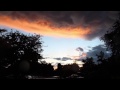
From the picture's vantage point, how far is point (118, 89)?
5.32 ft

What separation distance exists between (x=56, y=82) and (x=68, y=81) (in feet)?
0.33

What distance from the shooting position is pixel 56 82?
163cm

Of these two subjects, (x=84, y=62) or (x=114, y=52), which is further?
(x=84, y=62)
